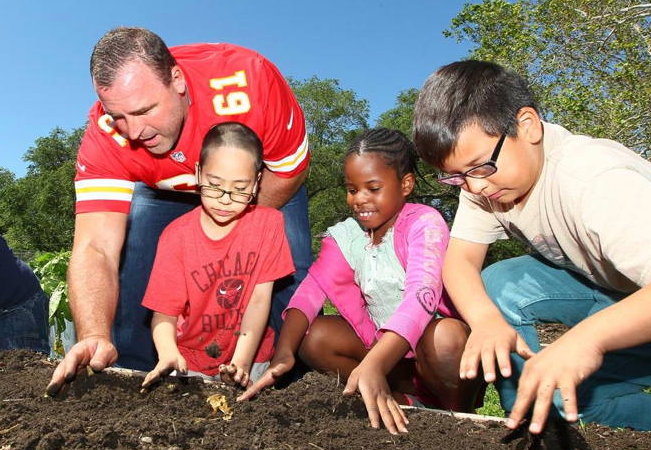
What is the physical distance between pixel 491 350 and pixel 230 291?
1.36 metres

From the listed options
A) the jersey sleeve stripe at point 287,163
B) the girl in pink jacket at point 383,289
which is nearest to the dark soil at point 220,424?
the girl in pink jacket at point 383,289

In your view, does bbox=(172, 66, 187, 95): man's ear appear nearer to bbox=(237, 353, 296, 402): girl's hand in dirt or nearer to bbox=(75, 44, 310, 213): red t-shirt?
bbox=(75, 44, 310, 213): red t-shirt

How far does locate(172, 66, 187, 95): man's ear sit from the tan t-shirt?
1.38 meters

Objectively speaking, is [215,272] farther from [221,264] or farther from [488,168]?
[488,168]

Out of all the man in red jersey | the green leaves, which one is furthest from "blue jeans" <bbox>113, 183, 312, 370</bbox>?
the green leaves

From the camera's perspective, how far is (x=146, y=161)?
294cm

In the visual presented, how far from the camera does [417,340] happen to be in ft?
7.96

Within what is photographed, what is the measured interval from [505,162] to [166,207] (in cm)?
198

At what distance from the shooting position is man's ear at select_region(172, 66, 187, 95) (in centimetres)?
280

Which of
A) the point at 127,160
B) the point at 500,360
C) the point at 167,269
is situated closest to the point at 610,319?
the point at 500,360

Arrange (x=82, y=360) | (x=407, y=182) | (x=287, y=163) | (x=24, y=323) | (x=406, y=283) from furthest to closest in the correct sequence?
(x=24, y=323) → (x=287, y=163) → (x=407, y=182) → (x=406, y=283) → (x=82, y=360)

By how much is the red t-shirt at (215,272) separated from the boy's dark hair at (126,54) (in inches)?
28.0

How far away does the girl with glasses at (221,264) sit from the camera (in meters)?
2.69

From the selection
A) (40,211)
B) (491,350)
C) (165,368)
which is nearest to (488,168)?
(491,350)
